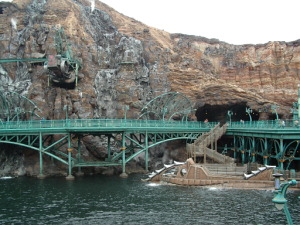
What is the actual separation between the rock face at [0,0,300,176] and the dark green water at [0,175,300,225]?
2084 cm

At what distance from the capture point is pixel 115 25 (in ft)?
274

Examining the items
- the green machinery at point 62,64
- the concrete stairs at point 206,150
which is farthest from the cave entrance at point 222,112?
the green machinery at point 62,64

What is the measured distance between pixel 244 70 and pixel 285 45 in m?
12.3

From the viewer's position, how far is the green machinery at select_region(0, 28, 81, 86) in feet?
200

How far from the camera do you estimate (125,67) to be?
70.6 meters

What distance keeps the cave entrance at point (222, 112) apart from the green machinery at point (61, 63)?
30.2 meters

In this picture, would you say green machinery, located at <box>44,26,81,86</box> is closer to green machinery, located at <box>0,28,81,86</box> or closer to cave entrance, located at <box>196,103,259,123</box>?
Answer: green machinery, located at <box>0,28,81,86</box>

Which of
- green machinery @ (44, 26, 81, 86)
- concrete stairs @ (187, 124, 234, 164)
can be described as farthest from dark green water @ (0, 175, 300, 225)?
green machinery @ (44, 26, 81, 86)

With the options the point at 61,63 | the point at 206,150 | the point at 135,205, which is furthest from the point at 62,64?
the point at 135,205

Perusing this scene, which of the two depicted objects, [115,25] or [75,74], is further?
[115,25]

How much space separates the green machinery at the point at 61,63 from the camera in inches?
2400

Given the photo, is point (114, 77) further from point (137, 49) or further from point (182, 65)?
point (182, 65)

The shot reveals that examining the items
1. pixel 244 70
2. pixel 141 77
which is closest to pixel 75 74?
pixel 141 77

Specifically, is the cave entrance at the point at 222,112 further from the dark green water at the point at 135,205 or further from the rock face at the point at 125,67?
the dark green water at the point at 135,205
